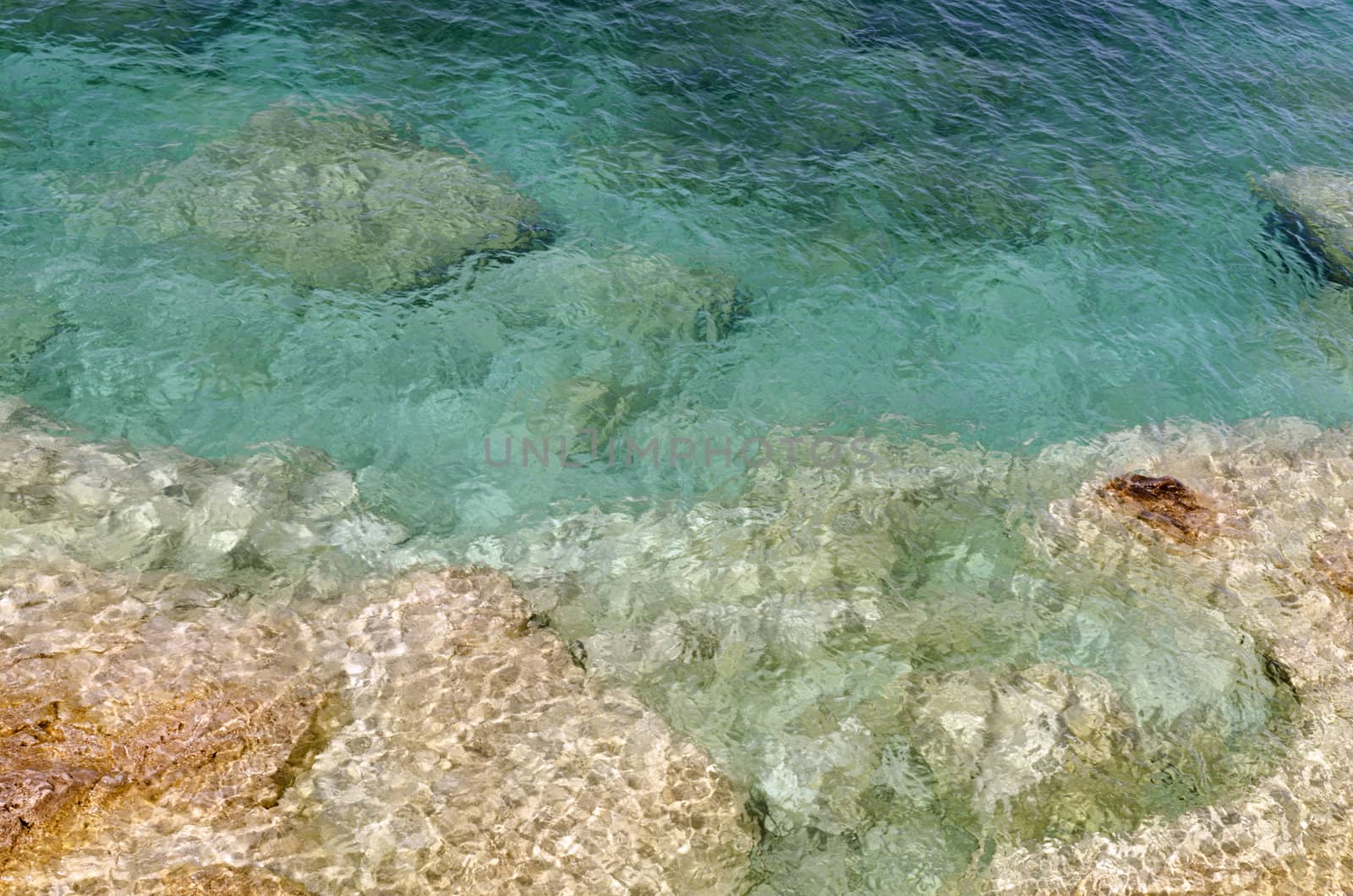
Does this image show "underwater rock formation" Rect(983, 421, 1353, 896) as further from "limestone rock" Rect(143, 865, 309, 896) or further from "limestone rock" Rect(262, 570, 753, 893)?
"limestone rock" Rect(143, 865, 309, 896)

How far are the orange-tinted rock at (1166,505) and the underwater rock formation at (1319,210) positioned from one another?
962 centimetres

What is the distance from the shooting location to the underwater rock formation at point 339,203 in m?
16.3

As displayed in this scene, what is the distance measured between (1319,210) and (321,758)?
24.1 m

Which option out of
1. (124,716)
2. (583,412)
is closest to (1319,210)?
(583,412)

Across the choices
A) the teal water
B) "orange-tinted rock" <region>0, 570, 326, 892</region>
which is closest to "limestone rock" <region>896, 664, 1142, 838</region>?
the teal water

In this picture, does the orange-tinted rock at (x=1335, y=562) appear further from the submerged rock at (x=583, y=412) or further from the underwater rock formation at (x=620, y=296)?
the submerged rock at (x=583, y=412)

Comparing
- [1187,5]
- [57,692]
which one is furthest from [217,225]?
[1187,5]

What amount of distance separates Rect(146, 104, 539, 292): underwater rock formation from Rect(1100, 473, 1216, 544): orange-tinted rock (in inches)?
450

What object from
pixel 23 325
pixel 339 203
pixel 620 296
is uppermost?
pixel 339 203

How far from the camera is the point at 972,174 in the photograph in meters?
20.8

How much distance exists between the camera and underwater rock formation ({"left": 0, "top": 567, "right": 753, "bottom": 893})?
27.4ft

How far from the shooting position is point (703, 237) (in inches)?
720

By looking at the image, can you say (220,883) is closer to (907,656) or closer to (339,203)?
(907,656)

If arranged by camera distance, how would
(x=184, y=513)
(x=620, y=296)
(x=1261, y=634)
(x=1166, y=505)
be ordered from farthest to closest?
(x=620, y=296), (x=1166, y=505), (x=1261, y=634), (x=184, y=513)
